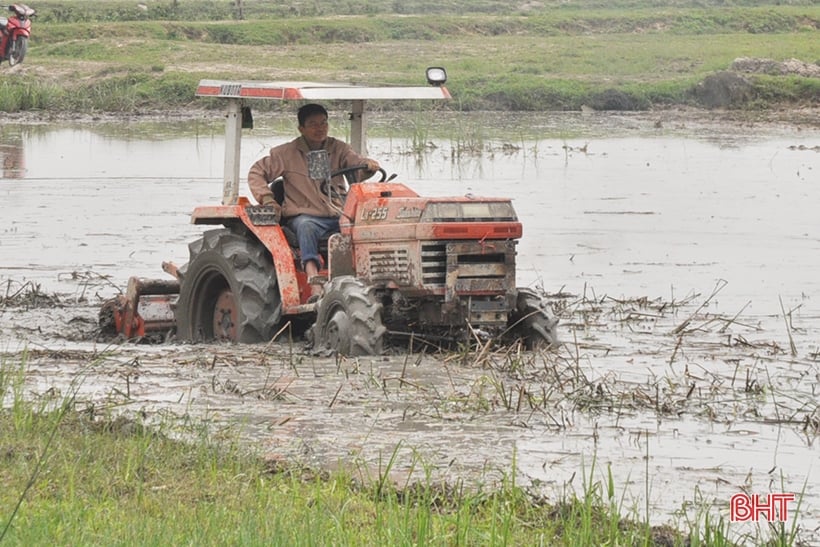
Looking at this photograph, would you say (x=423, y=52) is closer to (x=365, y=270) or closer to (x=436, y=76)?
(x=436, y=76)

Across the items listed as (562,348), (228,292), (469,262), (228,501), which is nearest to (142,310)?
(228,292)

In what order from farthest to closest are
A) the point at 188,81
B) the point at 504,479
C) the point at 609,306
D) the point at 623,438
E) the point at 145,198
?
the point at 188,81 < the point at 145,198 < the point at 609,306 < the point at 623,438 < the point at 504,479

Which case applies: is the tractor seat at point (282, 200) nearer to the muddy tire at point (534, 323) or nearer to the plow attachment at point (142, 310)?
the plow attachment at point (142, 310)

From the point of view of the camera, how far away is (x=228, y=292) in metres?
11.9

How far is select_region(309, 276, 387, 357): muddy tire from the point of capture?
10.2m

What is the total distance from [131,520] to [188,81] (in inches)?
1319

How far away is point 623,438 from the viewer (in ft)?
27.2

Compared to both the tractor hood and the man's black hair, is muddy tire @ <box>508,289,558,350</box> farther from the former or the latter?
the man's black hair

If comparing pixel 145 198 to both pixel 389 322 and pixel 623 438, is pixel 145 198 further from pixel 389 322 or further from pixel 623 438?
pixel 623 438

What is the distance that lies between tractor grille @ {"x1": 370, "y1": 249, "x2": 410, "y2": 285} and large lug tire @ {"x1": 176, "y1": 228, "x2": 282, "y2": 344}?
0.96 metres

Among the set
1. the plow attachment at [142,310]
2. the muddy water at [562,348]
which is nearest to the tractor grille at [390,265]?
the muddy water at [562,348]

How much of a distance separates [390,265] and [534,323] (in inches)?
42.7

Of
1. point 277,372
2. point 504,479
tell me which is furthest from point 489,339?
point 504,479

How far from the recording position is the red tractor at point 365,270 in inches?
406
